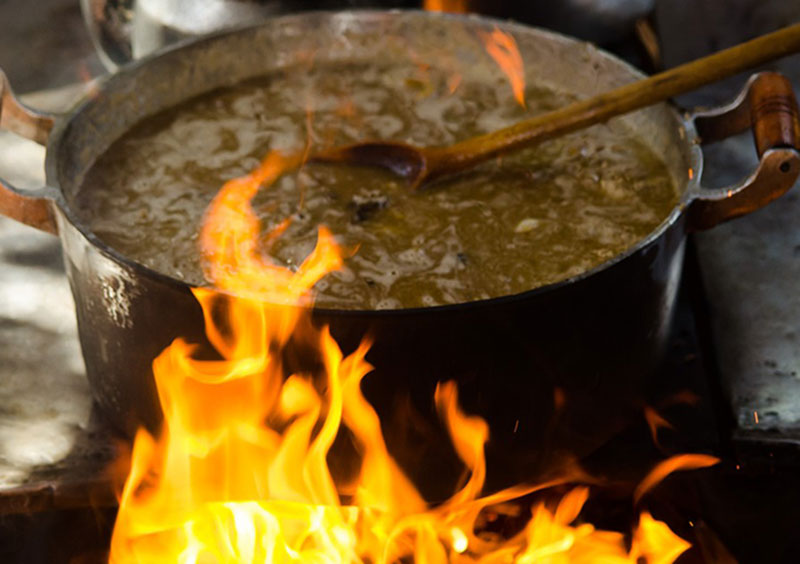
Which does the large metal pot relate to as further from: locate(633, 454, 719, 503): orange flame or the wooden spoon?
locate(633, 454, 719, 503): orange flame

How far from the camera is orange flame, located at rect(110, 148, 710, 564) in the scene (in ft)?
4.28

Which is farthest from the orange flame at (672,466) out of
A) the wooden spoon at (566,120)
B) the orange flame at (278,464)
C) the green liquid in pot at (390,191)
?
the wooden spoon at (566,120)

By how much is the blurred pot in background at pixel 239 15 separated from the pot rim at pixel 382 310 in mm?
381

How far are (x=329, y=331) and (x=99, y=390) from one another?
0.60 metres

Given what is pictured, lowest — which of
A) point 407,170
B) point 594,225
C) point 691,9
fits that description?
point 594,225

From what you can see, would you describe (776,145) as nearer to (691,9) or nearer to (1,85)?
(1,85)

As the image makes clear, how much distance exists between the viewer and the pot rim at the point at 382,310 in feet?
4.05

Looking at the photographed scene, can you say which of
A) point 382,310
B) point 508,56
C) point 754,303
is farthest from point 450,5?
point 382,310

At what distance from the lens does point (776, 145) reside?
4.86ft

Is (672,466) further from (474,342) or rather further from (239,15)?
(239,15)

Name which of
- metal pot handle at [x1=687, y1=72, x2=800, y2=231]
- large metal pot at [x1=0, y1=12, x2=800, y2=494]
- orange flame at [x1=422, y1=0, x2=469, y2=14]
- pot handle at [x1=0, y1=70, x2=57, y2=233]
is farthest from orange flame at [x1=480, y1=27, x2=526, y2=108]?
pot handle at [x1=0, y1=70, x2=57, y2=233]

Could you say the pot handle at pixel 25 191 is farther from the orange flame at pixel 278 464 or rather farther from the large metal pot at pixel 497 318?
the orange flame at pixel 278 464

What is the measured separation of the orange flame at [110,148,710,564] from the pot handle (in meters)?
0.27

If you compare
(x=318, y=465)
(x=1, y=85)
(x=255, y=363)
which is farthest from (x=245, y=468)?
(x=1, y=85)
